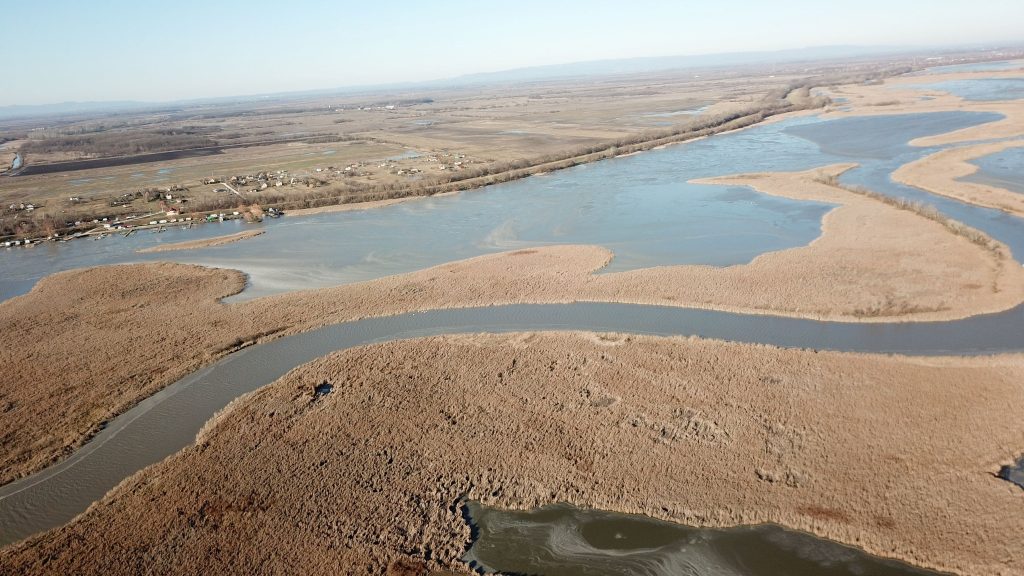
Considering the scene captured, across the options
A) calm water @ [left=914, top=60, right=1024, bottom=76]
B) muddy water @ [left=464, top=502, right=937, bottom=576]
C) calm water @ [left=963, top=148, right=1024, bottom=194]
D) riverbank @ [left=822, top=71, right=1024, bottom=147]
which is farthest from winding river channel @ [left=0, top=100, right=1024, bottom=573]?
calm water @ [left=914, top=60, right=1024, bottom=76]

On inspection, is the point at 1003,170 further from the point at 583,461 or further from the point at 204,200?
the point at 204,200

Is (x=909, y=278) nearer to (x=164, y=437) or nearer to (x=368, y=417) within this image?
(x=368, y=417)

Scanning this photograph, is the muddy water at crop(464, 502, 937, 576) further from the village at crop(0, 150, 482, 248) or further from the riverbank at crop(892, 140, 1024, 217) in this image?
the village at crop(0, 150, 482, 248)

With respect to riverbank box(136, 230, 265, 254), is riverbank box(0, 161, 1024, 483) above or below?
below

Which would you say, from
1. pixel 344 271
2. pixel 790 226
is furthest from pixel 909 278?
pixel 344 271

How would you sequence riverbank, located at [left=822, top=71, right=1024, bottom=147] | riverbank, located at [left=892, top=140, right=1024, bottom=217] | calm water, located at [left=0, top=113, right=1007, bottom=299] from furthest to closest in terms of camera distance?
riverbank, located at [left=822, top=71, right=1024, bottom=147] → riverbank, located at [left=892, top=140, right=1024, bottom=217] → calm water, located at [left=0, top=113, right=1007, bottom=299]
